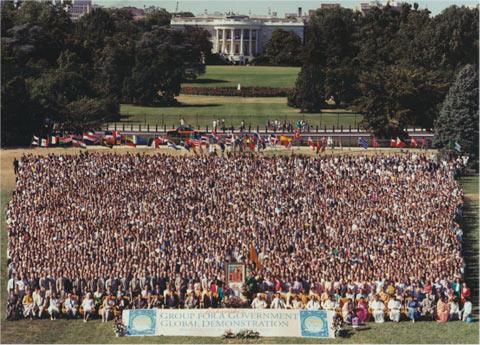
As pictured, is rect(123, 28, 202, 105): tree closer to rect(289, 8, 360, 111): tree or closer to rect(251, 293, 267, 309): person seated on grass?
rect(289, 8, 360, 111): tree

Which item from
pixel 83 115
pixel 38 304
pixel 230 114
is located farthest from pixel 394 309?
pixel 230 114

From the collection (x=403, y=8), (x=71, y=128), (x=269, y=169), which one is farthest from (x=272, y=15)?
(x=269, y=169)

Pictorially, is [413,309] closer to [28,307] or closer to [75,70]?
[28,307]

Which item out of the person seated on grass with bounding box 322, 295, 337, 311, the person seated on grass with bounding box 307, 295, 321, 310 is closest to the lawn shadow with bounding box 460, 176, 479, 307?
the person seated on grass with bounding box 322, 295, 337, 311

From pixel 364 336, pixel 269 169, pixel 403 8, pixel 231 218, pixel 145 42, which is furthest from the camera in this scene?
pixel 403 8

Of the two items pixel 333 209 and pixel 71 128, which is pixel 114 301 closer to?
pixel 333 209

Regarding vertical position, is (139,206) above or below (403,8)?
below

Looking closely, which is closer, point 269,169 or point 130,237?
point 130,237
